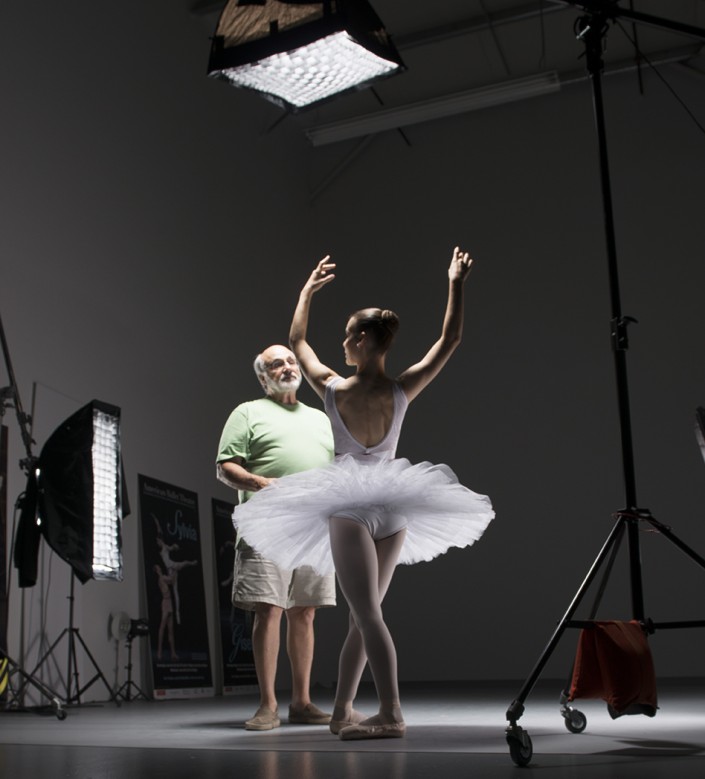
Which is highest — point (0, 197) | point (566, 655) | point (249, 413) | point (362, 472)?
point (0, 197)

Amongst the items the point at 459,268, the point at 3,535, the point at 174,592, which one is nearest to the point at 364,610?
the point at 459,268

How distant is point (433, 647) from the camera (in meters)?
8.82

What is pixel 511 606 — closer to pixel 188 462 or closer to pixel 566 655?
pixel 566 655

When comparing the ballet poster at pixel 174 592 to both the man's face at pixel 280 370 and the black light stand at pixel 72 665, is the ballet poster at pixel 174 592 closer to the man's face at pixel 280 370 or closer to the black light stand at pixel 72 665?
the black light stand at pixel 72 665

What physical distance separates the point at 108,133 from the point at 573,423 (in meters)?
4.64

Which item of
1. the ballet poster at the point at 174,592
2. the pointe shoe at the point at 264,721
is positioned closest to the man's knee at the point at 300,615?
the pointe shoe at the point at 264,721

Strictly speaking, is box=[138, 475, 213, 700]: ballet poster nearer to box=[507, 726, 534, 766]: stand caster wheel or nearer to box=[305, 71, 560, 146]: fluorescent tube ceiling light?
box=[305, 71, 560, 146]: fluorescent tube ceiling light

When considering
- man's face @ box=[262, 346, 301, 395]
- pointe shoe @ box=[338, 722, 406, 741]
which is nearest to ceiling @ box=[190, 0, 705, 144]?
man's face @ box=[262, 346, 301, 395]

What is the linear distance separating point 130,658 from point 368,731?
156 inches

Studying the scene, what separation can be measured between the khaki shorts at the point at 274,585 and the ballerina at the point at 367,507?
494mm

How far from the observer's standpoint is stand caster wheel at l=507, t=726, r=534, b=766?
6.68 ft

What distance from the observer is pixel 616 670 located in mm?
2428

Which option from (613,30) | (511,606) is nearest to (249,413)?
(511,606)

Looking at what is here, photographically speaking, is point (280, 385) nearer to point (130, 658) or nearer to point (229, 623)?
point (130, 658)
